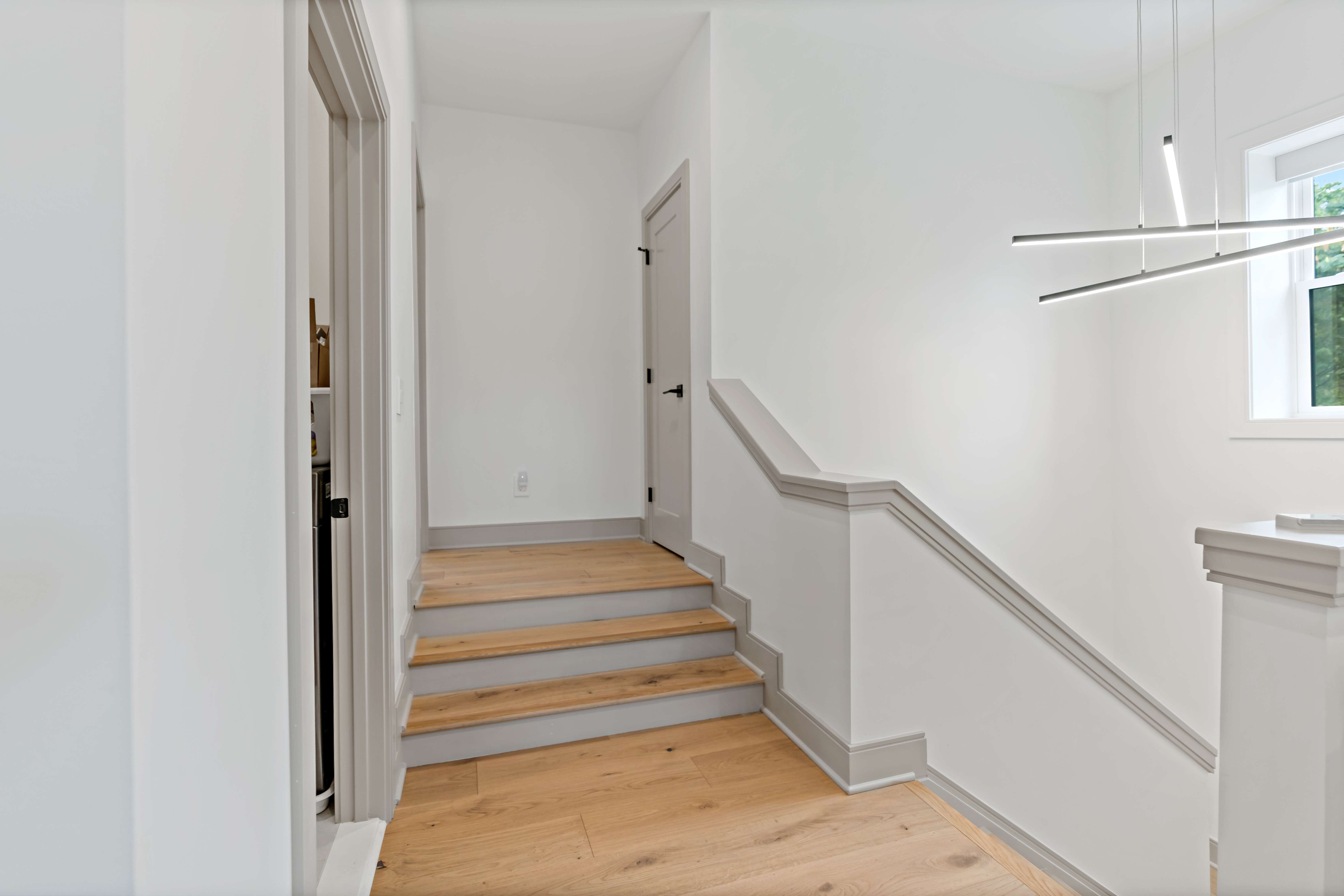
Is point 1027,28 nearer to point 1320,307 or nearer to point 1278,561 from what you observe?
point 1320,307

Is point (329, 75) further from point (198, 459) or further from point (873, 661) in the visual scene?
point (873, 661)

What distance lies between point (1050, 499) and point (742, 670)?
86.3 inches

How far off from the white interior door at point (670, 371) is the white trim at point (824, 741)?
2.38 feet

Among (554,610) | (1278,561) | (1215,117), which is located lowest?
(554,610)

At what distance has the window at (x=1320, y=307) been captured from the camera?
112 inches

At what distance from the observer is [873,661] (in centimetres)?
191

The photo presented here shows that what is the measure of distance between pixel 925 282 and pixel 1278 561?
264cm

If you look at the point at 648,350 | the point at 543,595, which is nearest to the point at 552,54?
the point at 648,350

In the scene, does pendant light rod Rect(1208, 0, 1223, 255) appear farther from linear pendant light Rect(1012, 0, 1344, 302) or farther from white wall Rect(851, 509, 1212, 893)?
white wall Rect(851, 509, 1212, 893)

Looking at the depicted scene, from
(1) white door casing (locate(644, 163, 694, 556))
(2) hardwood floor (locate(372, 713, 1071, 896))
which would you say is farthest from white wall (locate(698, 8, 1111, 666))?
(2) hardwood floor (locate(372, 713, 1071, 896))

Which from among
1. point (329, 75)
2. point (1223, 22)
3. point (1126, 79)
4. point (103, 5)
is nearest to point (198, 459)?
point (103, 5)

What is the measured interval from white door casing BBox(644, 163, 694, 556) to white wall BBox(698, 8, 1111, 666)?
1.12ft

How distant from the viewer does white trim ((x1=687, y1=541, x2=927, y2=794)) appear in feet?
6.20

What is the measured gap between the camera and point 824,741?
1992mm
